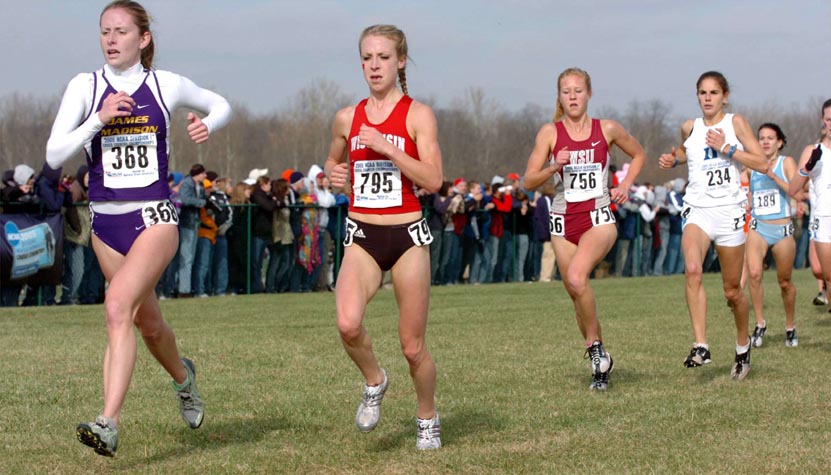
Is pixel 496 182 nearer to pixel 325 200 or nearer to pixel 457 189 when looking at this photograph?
pixel 457 189

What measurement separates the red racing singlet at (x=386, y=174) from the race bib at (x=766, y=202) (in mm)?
7846

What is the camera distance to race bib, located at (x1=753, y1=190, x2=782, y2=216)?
1352cm

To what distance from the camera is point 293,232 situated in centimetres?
2180

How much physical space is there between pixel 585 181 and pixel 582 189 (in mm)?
70

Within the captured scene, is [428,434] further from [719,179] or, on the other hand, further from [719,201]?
[719,179]

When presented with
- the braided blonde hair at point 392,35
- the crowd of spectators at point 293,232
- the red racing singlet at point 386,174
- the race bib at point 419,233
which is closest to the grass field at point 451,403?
the race bib at point 419,233

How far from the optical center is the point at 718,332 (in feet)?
46.1

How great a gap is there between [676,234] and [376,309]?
1433 centimetres

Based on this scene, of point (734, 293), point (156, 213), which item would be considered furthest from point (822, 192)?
point (156, 213)

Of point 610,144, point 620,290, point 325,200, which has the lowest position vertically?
point 620,290

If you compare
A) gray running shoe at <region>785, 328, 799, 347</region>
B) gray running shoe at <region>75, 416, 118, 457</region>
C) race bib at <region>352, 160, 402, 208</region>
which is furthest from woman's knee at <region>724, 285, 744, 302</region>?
gray running shoe at <region>75, 416, 118, 457</region>

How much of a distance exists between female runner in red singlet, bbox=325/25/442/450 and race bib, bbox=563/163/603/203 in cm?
295

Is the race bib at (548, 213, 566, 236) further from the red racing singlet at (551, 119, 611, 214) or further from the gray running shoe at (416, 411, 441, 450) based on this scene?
the gray running shoe at (416, 411, 441, 450)

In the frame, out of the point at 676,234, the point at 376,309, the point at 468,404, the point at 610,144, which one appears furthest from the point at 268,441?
the point at 676,234
